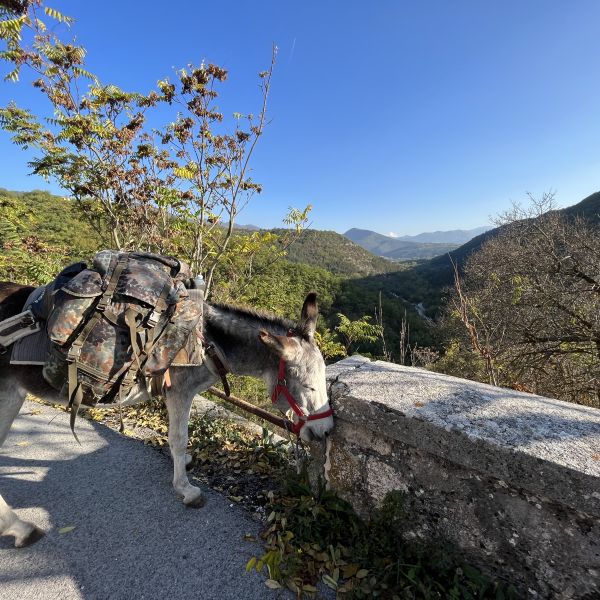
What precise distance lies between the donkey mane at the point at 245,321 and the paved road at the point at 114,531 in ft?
5.53

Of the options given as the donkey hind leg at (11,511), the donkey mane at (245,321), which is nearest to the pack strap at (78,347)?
the donkey hind leg at (11,511)

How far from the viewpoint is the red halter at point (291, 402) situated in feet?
8.35

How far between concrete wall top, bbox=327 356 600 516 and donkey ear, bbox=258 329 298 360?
466 mm

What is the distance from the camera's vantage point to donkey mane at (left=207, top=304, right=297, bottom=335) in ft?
9.90

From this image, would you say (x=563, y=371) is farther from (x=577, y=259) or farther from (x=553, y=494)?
(x=553, y=494)

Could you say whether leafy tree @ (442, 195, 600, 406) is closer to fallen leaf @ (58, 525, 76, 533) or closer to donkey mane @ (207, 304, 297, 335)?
donkey mane @ (207, 304, 297, 335)

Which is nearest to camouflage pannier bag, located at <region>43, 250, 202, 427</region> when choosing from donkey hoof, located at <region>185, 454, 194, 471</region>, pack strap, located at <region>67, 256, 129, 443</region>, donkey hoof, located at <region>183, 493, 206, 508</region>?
pack strap, located at <region>67, 256, 129, 443</region>

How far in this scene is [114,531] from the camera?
2668mm

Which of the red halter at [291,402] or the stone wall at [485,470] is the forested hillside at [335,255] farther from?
the stone wall at [485,470]

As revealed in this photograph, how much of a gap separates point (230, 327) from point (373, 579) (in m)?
2.18

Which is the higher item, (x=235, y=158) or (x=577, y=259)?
(x=235, y=158)

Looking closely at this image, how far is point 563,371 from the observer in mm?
8766

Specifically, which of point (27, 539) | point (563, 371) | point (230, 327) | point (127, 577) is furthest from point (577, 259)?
point (27, 539)

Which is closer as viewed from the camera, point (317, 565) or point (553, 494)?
point (553, 494)
